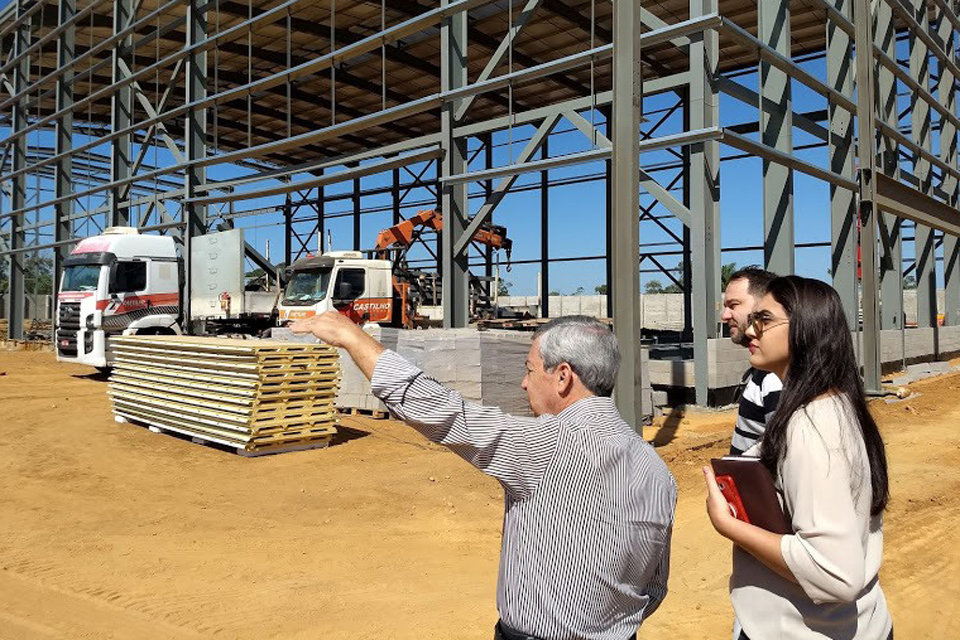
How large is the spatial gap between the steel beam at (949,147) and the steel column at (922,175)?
126 cm

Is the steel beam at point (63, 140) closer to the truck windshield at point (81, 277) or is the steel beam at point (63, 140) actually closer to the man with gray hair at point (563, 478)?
the truck windshield at point (81, 277)

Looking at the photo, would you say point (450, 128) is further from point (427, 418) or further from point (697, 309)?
point (427, 418)

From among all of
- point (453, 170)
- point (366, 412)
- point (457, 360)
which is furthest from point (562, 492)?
point (453, 170)

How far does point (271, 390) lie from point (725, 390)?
6.29 metres

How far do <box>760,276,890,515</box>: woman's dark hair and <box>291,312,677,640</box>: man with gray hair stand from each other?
12.8 inches

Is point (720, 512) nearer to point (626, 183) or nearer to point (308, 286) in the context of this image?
point (626, 183)

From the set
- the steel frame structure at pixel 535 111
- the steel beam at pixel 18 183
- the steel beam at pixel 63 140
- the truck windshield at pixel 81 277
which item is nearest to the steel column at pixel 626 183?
the steel frame structure at pixel 535 111

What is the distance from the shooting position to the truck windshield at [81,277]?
15.3 meters

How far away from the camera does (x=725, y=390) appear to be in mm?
10305

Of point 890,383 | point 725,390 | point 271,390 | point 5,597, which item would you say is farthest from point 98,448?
point 890,383

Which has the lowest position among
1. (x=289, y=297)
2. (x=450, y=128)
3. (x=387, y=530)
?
(x=387, y=530)

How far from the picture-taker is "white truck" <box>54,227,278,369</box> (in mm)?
15273

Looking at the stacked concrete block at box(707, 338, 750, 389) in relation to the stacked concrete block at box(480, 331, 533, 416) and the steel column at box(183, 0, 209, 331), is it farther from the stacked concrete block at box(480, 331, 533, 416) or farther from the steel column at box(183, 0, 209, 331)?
the steel column at box(183, 0, 209, 331)

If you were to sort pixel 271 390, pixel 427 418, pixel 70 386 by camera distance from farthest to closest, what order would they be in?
pixel 70 386
pixel 271 390
pixel 427 418
